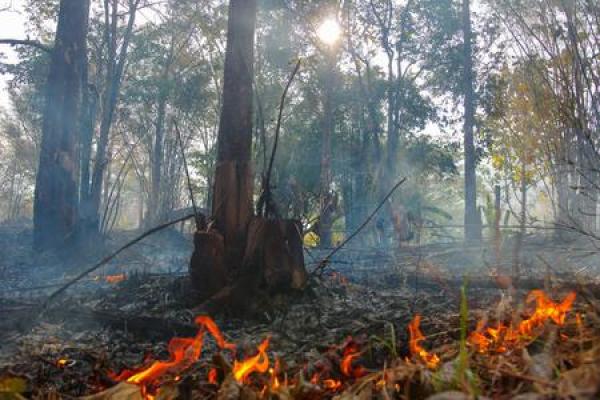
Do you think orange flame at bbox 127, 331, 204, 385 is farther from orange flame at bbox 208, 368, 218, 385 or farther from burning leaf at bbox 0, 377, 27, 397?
burning leaf at bbox 0, 377, 27, 397

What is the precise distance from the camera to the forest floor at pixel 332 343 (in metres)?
1.52

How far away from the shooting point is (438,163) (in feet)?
77.7

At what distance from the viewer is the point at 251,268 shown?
396 cm

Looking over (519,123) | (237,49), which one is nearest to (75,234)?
(237,49)

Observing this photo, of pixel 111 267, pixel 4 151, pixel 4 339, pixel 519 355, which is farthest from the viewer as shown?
pixel 4 151

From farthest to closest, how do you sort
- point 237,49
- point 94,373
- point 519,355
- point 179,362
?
point 237,49 < point 94,373 < point 179,362 < point 519,355

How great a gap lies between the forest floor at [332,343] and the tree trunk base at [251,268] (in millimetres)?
138

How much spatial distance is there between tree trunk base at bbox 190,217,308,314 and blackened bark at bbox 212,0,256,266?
11 cm

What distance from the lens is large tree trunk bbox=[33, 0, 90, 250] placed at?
9.40 meters

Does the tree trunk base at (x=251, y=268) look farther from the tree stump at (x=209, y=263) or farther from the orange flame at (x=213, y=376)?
the orange flame at (x=213, y=376)

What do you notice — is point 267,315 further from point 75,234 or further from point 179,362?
point 75,234

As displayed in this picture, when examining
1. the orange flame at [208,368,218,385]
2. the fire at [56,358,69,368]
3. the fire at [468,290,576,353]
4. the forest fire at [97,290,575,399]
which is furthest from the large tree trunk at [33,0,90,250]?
the fire at [468,290,576,353]

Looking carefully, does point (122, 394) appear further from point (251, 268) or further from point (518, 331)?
point (251, 268)

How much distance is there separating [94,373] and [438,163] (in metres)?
23.0
